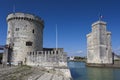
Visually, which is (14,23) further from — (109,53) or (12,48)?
(109,53)

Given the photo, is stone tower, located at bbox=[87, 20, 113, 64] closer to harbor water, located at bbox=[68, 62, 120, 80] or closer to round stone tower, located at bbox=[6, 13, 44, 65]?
harbor water, located at bbox=[68, 62, 120, 80]

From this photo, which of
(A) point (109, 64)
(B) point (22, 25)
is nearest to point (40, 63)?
(B) point (22, 25)

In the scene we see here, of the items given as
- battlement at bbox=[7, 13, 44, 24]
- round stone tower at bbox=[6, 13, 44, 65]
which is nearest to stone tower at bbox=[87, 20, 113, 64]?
round stone tower at bbox=[6, 13, 44, 65]

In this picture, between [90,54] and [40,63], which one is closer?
A: [40,63]

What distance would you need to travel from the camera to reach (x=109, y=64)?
51.9 meters

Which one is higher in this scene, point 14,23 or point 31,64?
point 14,23

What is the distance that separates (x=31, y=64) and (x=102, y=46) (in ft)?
124

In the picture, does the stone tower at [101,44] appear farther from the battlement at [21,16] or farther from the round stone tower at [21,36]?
the battlement at [21,16]

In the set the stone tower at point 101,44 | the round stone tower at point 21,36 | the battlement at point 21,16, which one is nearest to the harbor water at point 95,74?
the round stone tower at point 21,36

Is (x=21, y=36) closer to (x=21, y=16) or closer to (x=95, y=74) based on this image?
(x=21, y=16)

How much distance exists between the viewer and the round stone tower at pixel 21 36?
79.4ft

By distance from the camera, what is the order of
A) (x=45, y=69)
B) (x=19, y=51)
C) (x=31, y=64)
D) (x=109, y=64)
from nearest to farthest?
(x=45, y=69)
(x=31, y=64)
(x=19, y=51)
(x=109, y=64)

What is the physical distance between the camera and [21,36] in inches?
953

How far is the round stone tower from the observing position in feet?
79.4
